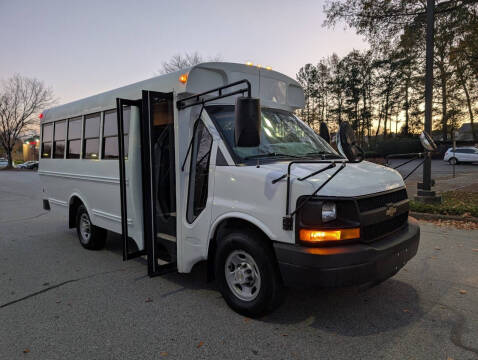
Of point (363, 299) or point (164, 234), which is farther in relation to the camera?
point (164, 234)

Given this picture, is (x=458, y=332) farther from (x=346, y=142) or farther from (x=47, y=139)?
(x=47, y=139)

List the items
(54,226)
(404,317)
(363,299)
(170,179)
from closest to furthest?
(404,317) → (363,299) → (170,179) → (54,226)

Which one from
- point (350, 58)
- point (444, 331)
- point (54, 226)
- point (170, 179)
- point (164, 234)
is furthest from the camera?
point (350, 58)

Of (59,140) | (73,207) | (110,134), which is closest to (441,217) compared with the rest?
(110,134)

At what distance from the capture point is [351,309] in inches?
146

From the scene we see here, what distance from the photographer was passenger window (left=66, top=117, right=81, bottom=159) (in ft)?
20.0

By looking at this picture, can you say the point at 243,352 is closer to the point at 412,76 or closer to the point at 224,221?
the point at 224,221

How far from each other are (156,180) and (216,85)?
1424 millimetres

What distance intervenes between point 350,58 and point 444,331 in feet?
166

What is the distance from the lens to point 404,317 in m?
3.53

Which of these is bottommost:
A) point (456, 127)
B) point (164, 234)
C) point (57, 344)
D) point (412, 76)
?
point (57, 344)

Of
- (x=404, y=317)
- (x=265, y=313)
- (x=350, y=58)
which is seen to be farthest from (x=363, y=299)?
(x=350, y=58)

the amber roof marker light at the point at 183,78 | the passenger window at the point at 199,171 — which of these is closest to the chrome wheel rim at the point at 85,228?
the passenger window at the point at 199,171

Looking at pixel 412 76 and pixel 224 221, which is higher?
pixel 412 76
